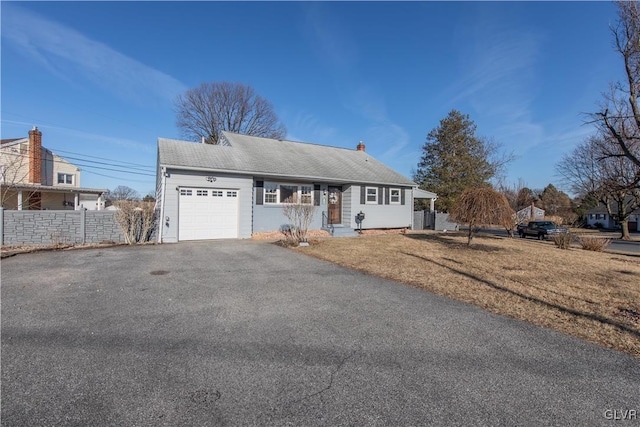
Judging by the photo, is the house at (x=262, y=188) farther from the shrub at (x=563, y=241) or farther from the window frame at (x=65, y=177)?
the window frame at (x=65, y=177)

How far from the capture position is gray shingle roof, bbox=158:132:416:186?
43.9 ft

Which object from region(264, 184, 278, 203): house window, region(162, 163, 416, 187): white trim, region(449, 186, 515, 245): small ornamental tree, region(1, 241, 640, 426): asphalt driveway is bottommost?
region(1, 241, 640, 426): asphalt driveway

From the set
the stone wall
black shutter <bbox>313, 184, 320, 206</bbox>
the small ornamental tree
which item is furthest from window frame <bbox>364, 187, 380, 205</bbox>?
the stone wall

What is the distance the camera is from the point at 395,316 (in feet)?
14.2

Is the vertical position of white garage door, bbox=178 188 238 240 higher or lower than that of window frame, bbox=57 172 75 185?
lower

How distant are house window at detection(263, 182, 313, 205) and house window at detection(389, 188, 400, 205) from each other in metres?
5.41

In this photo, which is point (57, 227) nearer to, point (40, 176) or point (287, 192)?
point (287, 192)

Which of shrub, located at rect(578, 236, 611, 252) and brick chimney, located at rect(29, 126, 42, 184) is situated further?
brick chimney, located at rect(29, 126, 42, 184)

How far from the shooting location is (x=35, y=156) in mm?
22812

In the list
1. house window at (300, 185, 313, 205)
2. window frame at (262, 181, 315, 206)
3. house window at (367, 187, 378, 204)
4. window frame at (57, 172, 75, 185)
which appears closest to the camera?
window frame at (262, 181, 315, 206)

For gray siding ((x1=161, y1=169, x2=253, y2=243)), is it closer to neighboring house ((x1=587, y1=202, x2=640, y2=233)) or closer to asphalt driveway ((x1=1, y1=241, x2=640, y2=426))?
asphalt driveway ((x1=1, y1=241, x2=640, y2=426))

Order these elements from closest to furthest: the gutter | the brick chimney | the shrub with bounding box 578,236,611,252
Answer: the gutter < the shrub with bounding box 578,236,611,252 < the brick chimney

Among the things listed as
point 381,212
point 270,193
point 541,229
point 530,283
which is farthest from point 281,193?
point 541,229

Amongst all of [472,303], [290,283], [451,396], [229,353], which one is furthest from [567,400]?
[290,283]
